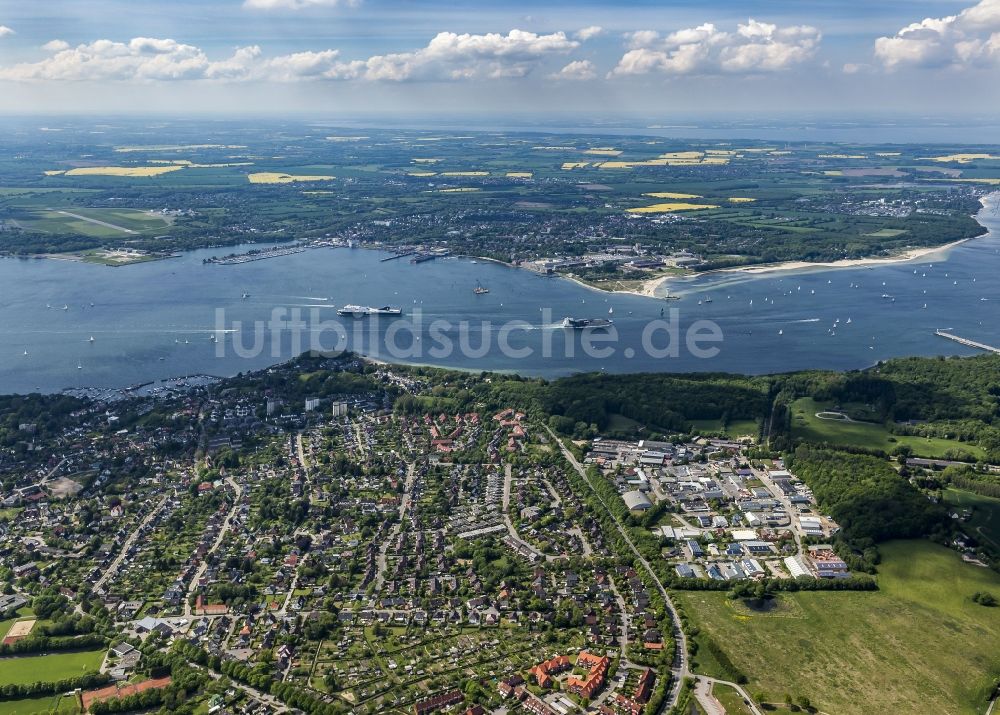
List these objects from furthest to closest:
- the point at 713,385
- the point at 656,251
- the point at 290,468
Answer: the point at 656,251
the point at 713,385
the point at 290,468

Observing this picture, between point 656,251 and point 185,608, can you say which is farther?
point 656,251

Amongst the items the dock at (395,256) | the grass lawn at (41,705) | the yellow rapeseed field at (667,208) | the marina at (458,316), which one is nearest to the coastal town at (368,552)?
the grass lawn at (41,705)

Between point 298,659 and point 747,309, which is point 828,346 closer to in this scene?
point 747,309

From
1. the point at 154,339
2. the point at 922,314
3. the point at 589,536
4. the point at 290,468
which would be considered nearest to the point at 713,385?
the point at 589,536

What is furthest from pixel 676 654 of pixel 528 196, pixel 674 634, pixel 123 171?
pixel 123 171

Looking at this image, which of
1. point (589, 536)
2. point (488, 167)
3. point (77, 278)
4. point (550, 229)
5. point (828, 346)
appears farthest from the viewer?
point (488, 167)

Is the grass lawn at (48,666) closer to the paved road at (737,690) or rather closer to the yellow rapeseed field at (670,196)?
the paved road at (737,690)

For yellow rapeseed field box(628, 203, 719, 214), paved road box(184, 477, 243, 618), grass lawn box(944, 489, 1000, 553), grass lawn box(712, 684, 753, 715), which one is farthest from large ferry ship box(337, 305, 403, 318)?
yellow rapeseed field box(628, 203, 719, 214)
